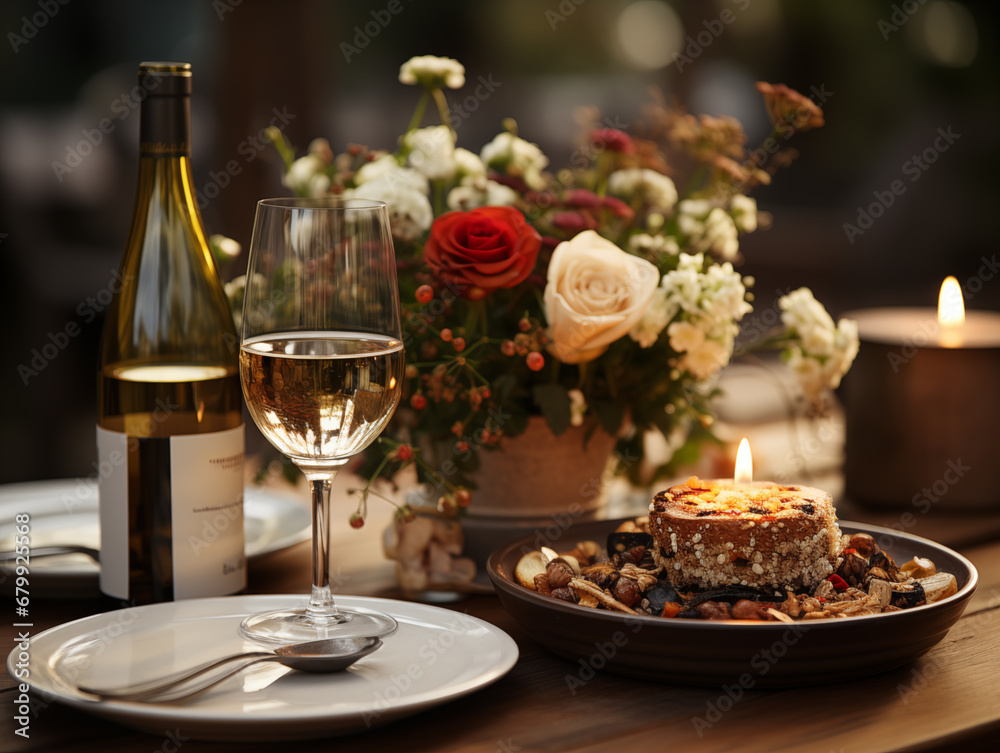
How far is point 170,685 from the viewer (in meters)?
0.67

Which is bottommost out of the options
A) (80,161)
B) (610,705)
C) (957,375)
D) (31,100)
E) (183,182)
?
(610,705)

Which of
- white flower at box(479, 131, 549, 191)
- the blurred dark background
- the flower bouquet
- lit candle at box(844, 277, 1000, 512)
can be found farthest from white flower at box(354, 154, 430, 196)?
the blurred dark background

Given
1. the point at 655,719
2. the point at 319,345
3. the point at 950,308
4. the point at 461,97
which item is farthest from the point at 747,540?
the point at 461,97

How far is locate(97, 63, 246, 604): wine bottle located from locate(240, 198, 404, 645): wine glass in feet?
0.41

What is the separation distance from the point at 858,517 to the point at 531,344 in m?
0.56

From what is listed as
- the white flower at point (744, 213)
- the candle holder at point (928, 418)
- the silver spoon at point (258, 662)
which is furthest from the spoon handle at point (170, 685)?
the candle holder at point (928, 418)

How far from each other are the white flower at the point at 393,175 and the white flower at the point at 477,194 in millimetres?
33

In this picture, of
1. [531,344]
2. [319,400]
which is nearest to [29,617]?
[319,400]

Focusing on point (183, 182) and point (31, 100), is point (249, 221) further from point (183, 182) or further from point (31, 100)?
point (31, 100)

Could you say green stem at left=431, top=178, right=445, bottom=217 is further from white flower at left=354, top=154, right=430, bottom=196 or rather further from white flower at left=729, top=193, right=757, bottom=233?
white flower at left=729, top=193, right=757, bottom=233

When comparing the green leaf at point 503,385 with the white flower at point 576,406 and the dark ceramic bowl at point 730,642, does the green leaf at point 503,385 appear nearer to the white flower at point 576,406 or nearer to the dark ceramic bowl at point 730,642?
the white flower at point 576,406

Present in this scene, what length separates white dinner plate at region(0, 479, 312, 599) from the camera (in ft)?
3.16

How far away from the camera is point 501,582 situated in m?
0.80

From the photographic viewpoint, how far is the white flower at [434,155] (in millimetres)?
1101
